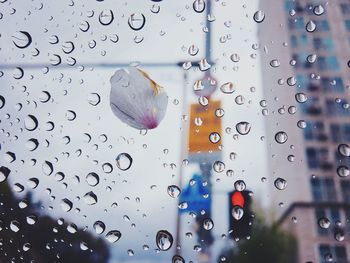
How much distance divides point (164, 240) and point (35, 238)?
0.23 m

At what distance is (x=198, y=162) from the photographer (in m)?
0.73

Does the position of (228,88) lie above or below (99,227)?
above

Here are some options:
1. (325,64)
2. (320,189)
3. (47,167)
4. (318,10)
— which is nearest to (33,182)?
(47,167)

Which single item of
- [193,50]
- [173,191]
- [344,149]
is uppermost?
[193,50]

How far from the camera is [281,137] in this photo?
0.69 m

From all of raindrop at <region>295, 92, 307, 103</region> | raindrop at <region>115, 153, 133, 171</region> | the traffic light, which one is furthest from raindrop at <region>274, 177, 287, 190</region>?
raindrop at <region>115, 153, 133, 171</region>

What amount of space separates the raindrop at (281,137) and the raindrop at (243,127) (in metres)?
0.06

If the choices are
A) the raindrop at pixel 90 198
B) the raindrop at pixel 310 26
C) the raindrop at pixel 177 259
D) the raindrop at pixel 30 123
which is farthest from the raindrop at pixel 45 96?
the raindrop at pixel 310 26

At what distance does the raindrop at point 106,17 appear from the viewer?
0.76m

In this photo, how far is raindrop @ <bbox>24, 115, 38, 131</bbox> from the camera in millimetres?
660

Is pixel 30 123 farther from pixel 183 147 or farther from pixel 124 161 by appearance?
pixel 183 147

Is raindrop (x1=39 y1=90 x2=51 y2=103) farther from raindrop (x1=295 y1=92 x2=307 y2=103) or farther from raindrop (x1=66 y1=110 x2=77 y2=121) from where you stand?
raindrop (x1=295 y1=92 x2=307 y2=103)

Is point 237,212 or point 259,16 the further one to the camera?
point 259,16

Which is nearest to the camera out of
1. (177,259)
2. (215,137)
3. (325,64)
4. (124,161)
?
(177,259)
